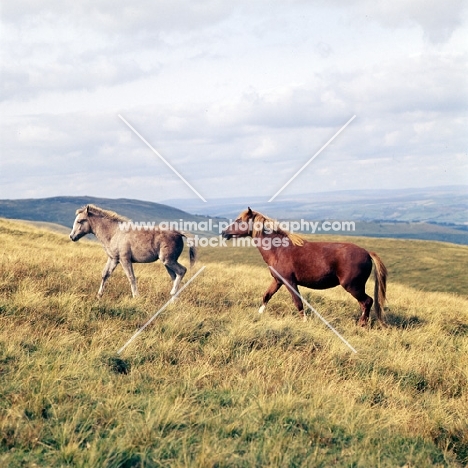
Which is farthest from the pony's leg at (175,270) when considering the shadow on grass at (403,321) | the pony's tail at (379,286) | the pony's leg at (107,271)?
the shadow on grass at (403,321)

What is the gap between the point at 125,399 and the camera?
6.32 metres

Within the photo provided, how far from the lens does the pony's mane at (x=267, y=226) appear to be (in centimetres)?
1200

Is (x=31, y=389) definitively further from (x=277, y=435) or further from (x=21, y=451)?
(x=277, y=435)

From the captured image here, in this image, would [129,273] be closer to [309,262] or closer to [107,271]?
[107,271]

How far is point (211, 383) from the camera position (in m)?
7.23

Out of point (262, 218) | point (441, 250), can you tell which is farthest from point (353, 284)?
point (441, 250)

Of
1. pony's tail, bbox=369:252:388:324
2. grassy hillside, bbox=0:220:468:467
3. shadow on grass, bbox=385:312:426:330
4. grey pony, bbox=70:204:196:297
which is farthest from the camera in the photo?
shadow on grass, bbox=385:312:426:330

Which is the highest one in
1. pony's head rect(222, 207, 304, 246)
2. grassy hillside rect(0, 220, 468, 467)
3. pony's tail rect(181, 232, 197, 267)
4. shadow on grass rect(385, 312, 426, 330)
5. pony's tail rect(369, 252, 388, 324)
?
pony's head rect(222, 207, 304, 246)

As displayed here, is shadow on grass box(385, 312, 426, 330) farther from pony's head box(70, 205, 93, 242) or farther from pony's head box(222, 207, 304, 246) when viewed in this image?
pony's head box(70, 205, 93, 242)

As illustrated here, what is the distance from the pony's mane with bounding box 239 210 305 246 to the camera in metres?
12.0

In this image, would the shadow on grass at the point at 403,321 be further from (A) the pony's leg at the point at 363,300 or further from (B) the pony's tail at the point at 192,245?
(B) the pony's tail at the point at 192,245

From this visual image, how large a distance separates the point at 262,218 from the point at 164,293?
312 cm

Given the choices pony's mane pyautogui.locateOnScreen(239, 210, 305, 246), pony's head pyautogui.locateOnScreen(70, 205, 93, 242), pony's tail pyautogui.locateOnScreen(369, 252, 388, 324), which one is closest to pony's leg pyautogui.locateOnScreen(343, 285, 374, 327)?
pony's tail pyautogui.locateOnScreen(369, 252, 388, 324)

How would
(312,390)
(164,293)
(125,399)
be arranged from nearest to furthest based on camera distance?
(125,399) → (312,390) → (164,293)
